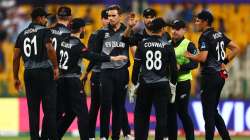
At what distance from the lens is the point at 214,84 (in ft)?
48.1

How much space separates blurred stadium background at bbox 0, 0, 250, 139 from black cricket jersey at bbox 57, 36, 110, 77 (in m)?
5.72

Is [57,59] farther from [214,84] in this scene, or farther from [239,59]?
[239,59]

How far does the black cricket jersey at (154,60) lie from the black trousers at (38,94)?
1425 mm

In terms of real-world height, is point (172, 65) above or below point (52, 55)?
below

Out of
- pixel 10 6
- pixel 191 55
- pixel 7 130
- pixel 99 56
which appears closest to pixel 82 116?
pixel 99 56

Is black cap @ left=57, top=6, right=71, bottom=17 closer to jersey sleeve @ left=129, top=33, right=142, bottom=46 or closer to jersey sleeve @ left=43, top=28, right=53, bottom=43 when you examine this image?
jersey sleeve @ left=43, top=28, right=53, bottom=43

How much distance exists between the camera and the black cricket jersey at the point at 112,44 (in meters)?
15.1

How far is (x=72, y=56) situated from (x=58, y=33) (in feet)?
1.69

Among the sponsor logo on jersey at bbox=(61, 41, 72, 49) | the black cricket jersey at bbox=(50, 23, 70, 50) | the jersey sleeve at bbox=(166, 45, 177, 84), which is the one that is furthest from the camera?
the black cricket jersey at bbox=(50, 23, 70, 50)

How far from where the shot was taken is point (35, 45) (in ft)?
45.5

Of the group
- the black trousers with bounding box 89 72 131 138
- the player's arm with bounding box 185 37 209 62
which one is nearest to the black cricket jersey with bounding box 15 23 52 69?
the black trousers with bounding box 89 72 131 138

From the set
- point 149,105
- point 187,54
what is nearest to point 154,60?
point 149,105

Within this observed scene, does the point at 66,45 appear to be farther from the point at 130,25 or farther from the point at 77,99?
the point at 130,25

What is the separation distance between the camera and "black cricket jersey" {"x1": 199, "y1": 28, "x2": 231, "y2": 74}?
14.5 metres
